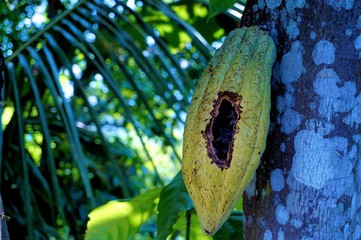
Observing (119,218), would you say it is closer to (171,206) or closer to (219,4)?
(171,206)

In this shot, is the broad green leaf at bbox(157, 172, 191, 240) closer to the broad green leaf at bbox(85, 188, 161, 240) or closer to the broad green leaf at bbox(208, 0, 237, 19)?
the broad green leaf at bbox(85, 188, 161, 240)

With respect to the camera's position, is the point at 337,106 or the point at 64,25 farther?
the point at 64,25

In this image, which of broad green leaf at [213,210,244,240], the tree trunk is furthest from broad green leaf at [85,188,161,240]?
the tree trunk

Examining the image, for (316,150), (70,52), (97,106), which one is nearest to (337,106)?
(316,150)

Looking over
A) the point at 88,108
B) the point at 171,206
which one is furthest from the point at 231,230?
the point at 88,108

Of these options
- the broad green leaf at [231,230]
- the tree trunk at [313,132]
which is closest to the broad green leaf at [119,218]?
the broad green leaf at [231,230]

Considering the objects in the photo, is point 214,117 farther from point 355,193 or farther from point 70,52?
point 70,52

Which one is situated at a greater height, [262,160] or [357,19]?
[357,19]
